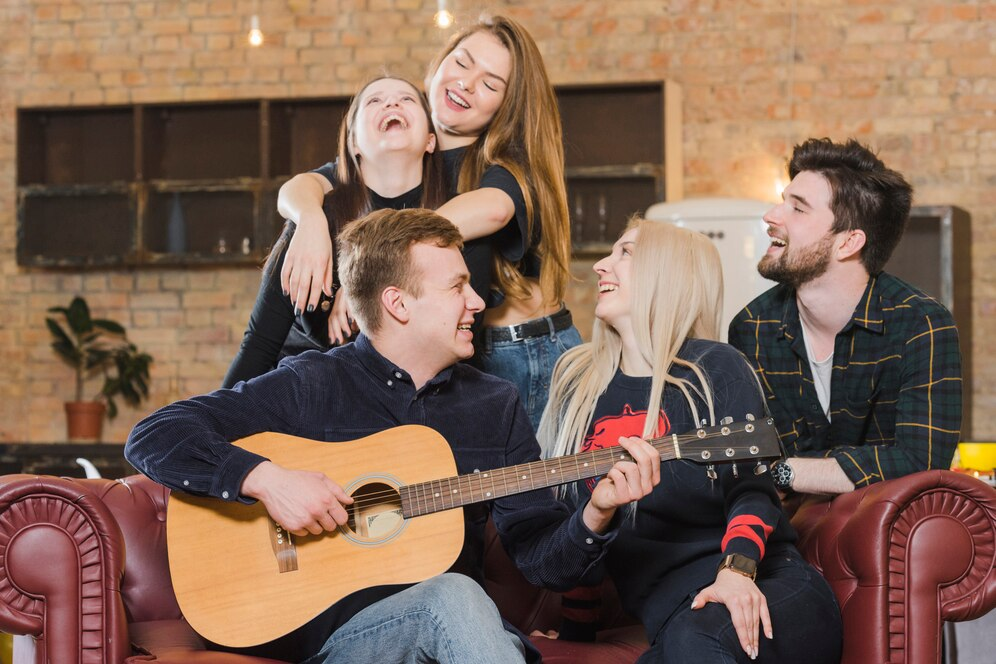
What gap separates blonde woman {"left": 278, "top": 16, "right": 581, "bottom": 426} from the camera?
278 centimetres

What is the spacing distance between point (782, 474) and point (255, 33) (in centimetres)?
485

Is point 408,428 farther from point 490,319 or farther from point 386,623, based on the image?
point 490,319

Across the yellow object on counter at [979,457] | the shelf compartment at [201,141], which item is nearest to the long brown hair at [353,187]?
the yellow object on counter at [979,457]

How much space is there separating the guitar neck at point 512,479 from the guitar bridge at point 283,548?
216 millimetres

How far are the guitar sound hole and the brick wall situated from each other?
441 cm

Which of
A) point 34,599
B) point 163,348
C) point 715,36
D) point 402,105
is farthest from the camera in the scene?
point 163,348

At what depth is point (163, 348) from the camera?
679 centimetres

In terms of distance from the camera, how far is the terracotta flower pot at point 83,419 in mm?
6586

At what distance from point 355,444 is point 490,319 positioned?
0.91 metres

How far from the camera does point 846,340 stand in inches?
107

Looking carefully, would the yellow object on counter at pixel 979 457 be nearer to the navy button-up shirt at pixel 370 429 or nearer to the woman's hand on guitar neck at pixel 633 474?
the navy button-up shirt at pixel 370 429

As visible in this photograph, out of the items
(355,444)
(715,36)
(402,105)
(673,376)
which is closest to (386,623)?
(355,444)

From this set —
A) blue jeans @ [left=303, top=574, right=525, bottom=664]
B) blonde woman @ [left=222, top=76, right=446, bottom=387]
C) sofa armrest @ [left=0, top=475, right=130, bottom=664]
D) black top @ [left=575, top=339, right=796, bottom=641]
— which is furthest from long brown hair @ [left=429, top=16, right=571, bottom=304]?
sofa armrest @ [left=0, top=475, right=130, bottom=664]

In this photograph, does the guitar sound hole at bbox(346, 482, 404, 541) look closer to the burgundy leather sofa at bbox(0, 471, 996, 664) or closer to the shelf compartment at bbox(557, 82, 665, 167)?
the burgundy leather sofa at bbox(0, 471, 996, 664)
